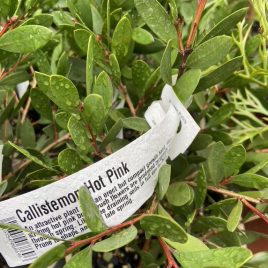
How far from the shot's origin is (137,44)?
2.29ft

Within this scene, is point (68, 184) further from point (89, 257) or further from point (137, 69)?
point (137, 69)

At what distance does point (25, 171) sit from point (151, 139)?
207 mm

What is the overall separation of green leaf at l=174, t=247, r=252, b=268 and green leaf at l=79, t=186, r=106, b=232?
0.09 metres

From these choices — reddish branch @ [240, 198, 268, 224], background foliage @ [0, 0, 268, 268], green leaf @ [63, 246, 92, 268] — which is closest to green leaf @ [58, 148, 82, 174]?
background foliage @ [0, 0, 268, 268]

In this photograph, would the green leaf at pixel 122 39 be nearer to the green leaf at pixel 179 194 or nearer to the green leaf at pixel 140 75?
the green leaf at pixel 140 75

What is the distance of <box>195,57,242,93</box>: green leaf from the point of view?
1.89 feet

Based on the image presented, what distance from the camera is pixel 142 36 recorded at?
0.64 metres

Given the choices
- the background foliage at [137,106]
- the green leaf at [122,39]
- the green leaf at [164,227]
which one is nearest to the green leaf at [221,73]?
the background foliage at [137,106]

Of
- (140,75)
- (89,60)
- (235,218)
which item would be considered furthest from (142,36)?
(235,218)

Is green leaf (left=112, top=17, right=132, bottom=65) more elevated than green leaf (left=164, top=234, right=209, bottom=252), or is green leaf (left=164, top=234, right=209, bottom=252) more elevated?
green leaf (left=112, top=17, right=132, bottom=65)

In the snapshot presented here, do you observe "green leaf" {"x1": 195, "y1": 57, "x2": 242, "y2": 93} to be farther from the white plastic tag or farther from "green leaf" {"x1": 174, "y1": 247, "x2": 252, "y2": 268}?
"green leaf" {"x1": 174, "y1": 247, "x2": 252, "y2": 268}

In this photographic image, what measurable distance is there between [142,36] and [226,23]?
0.13 metres

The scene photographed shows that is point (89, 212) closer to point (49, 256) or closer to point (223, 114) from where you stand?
point (49, 256)

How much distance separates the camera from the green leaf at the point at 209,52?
0.54 metres
